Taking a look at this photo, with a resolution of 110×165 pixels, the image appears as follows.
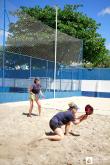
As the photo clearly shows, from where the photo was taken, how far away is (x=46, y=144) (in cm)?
902

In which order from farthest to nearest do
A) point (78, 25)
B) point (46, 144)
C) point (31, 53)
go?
point (78, 25)
point (31, 53)
point (46, 144)

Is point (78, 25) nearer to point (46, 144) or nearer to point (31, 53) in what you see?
point (31, 53)

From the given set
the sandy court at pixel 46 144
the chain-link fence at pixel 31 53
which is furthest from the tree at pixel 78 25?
the sandy court at pixel 46 144

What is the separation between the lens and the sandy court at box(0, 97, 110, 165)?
7699 mm

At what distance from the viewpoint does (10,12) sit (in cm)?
1927

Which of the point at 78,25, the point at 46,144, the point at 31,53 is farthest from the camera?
the point at 78,25

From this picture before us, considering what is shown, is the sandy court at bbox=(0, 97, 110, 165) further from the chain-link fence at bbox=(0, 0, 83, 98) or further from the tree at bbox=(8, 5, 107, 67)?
the tree at bbox=(8, 5, 107, 67)

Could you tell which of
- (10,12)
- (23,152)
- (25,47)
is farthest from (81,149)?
(25,47)

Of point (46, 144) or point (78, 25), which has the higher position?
point (78, 25)

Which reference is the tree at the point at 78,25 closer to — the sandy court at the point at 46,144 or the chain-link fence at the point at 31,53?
the chain-link fence at the point at 31,53

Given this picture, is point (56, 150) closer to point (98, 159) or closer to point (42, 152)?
point (42, 152)

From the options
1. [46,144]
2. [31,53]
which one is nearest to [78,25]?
[31,53]

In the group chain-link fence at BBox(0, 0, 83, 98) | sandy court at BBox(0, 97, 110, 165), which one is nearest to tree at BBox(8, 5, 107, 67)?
chain-link fence at BBox(0, 0, 83, 98)

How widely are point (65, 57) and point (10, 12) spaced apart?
23.7ft
